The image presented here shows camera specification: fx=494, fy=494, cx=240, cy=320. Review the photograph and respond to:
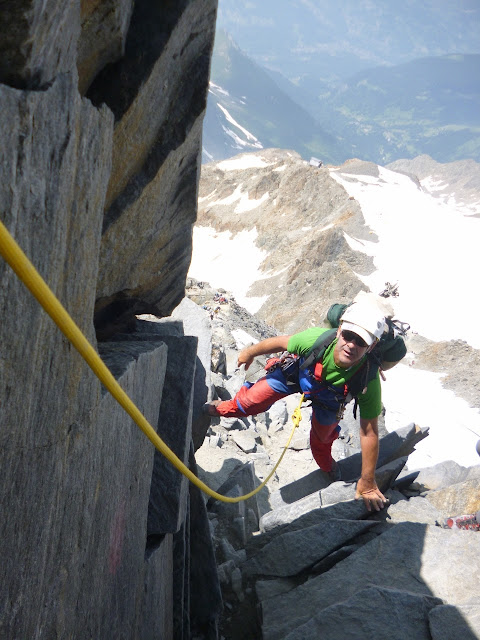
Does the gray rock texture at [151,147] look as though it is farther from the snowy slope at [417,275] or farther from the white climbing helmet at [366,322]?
the snowy slope at [417,275]

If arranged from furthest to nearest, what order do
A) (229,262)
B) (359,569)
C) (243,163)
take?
(243,163) → (229,262) → (359,569)

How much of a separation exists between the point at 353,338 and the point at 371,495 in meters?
1.81

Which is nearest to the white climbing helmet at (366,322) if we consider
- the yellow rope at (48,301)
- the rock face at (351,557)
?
the rock face at (351,557)

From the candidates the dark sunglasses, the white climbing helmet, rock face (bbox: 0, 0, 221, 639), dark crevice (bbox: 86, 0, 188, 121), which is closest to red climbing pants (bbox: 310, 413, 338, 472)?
the dark sunglasses

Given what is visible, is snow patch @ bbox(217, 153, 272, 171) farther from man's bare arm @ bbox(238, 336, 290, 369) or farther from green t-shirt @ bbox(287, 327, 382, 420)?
green t-shirt @ bbox(287, 327, 382, 420)

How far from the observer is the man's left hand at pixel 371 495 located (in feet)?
17.4

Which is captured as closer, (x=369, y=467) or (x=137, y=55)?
(x=137, y=55)

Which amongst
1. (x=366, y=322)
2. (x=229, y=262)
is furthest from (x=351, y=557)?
(x=229, y=262)

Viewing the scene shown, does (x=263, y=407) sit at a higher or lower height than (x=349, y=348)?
lower

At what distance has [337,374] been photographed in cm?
523

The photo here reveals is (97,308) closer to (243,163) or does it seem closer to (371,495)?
(371,495)

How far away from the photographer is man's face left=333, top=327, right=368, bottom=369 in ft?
15.6

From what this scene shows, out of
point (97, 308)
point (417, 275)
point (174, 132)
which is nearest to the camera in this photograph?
point (174, 132)

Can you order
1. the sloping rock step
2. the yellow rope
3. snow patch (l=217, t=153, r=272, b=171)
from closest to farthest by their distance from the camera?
the yellow rope → the sloping rock step → snow patch (l=217, t=153, r=272, b=171)
